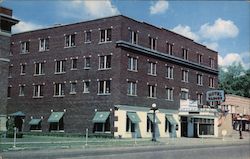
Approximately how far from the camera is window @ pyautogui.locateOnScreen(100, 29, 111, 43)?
132ft

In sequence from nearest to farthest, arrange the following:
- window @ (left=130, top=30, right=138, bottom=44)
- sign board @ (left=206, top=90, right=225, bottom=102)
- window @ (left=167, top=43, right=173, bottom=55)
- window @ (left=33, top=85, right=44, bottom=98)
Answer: window @ (left=130, top=30, right=138, bottom=44) → window @ (left=33, top=85, right=44, bottom=98) → window @ (left=167, top=43, right=173, bottom=55) → sign board @ (left=206, top=90, right=225, bottom=102)

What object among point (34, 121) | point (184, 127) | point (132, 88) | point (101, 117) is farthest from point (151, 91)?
point (34, 121)

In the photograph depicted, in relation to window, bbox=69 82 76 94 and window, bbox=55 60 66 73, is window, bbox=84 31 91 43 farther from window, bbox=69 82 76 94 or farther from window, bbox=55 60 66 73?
window, bbox=69 82 76 94

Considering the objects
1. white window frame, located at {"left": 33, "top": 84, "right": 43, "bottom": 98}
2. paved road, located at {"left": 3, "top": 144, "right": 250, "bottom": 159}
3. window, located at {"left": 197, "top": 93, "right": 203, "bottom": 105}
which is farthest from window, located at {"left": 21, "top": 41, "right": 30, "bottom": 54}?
paved road, located at {"left": 3, "top": 144, "right": 250, "bottom": 159}

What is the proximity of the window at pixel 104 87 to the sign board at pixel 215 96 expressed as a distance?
17062mm

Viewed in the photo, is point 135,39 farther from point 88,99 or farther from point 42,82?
point 42,82

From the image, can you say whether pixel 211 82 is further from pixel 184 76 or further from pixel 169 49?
pixel 169 49

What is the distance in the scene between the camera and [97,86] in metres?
40.6

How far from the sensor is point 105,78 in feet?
131

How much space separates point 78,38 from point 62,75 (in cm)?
447

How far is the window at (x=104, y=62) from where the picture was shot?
132ft

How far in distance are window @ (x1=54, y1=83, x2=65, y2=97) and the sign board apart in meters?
19.6

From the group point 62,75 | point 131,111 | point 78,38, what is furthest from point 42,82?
point 131,111

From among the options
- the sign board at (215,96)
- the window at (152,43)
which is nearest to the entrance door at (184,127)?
the sign board at (215,96)
